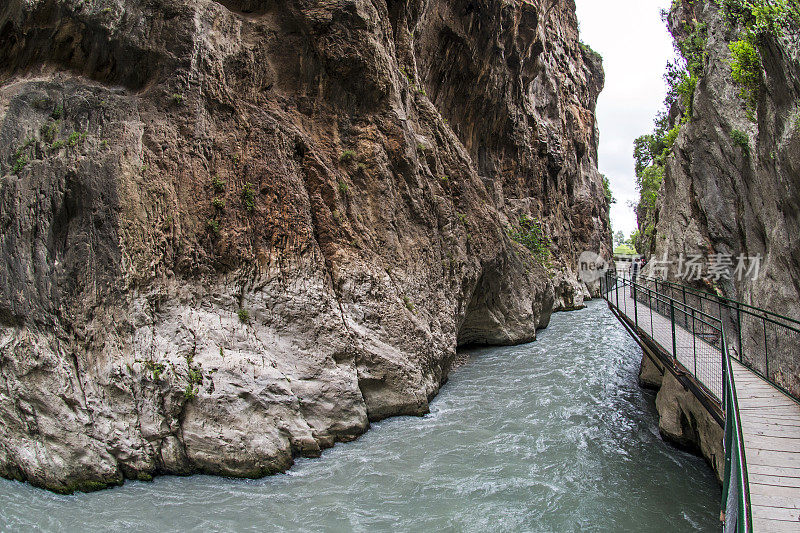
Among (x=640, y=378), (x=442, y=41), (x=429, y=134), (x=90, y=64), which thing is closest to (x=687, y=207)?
(x=640, y=378)

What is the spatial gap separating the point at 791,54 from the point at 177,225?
11125mm

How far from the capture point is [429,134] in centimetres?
1644

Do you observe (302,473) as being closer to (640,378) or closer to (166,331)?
(166,331)

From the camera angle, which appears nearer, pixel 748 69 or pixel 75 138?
pixel 75 138

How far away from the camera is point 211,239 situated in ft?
30.3

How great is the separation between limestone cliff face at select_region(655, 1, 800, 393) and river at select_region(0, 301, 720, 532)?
288 centimetres

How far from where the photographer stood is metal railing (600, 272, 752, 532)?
152 inches

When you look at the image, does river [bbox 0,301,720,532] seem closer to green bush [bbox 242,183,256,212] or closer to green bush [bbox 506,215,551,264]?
green bush [bbox 242,183,256,212]

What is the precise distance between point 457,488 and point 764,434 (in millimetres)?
4023

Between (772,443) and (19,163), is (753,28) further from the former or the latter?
(19,163)

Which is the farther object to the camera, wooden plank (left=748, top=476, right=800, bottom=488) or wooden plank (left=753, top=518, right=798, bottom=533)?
wooden plank (left=748, top=476, right=800, bottom=488)

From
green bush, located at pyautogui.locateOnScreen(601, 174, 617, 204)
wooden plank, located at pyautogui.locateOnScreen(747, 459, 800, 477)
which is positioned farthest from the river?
green bush, located at pyautogui.locateOnScreen(601, 174, 617, 204)

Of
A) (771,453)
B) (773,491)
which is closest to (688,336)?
(771,453)

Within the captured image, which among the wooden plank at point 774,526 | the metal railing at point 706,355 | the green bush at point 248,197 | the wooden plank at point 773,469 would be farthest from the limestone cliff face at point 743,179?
the green bush at point 248,197
